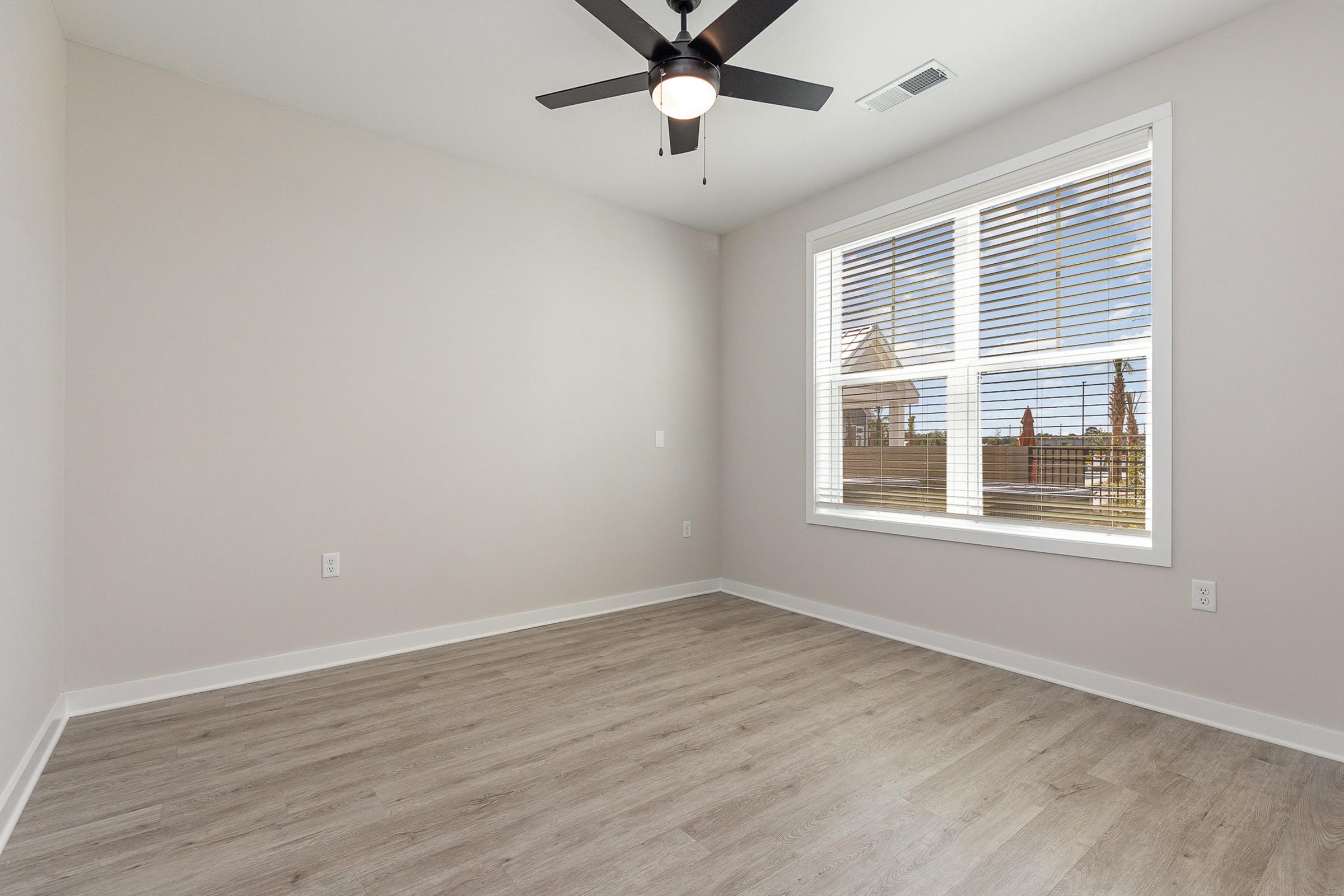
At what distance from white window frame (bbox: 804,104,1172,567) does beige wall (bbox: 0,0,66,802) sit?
12.1 ft

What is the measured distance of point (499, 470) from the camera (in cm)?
377

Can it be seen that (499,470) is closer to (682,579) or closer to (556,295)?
(556,295)

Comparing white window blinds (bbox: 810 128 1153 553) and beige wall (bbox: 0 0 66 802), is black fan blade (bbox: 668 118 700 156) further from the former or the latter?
beige wall (bbox: 0 0 66 802)

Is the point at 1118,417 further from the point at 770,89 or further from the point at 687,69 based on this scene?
the point at 687,69

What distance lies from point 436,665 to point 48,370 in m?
1.96

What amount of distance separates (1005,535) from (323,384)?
3481 millimetres

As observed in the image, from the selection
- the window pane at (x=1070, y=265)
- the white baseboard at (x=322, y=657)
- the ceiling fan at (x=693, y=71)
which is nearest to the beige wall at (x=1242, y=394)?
the window pane at (x=1070, y=265)

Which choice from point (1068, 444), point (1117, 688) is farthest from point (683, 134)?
point (1117, 688)

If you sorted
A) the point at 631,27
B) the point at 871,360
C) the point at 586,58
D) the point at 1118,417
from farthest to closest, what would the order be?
the point at 871,360, the point at 1118,417, the point at 586,58, the point at 631,27

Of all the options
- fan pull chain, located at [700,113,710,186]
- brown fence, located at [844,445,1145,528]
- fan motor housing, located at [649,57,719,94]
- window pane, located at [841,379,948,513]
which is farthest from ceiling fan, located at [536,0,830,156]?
brown fence, located at [844,445,1145,528]

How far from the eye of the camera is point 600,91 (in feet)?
7.60

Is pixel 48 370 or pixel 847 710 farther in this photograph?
pixel 847 710

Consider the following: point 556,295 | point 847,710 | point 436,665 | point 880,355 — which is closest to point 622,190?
point 556,295

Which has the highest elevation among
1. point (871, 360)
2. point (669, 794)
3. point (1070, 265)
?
point (1070, 265)
